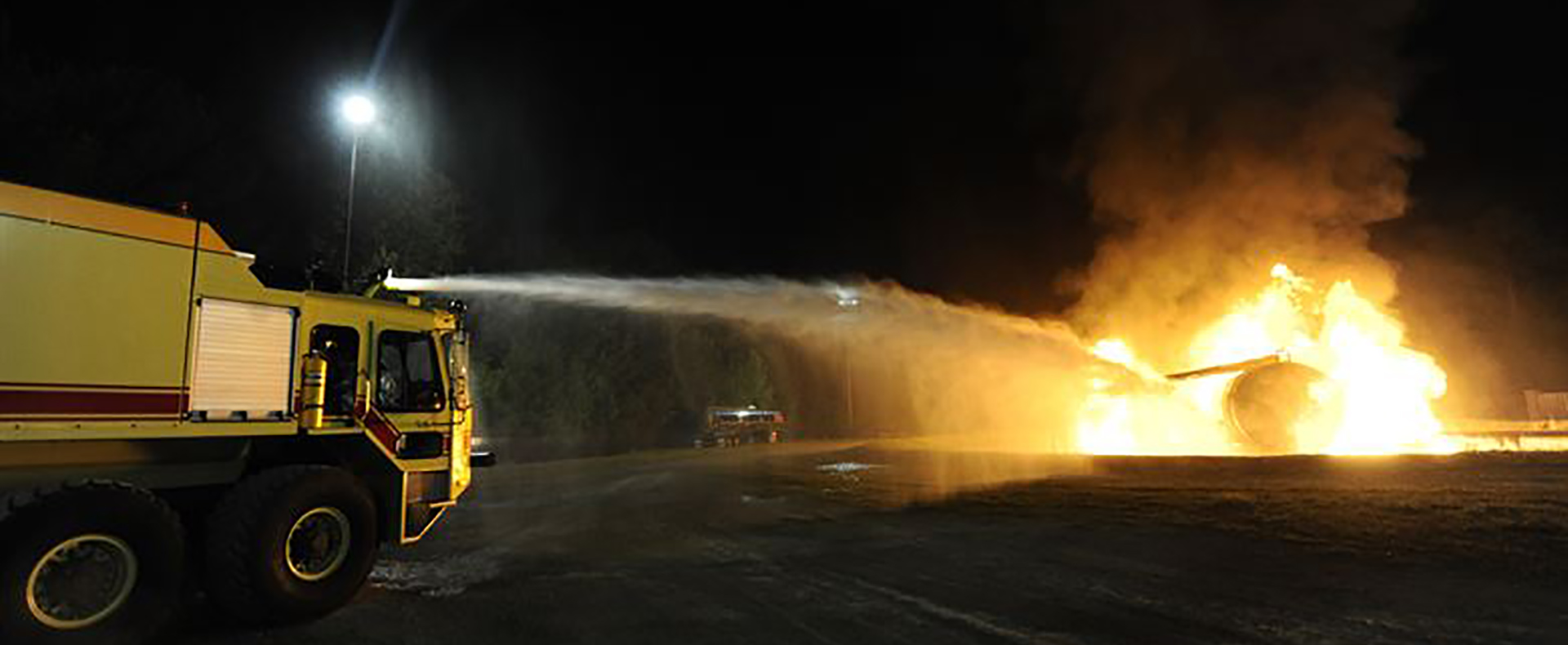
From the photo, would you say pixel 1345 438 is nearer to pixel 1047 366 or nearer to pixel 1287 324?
pixel 1287 324

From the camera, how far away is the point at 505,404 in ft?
105

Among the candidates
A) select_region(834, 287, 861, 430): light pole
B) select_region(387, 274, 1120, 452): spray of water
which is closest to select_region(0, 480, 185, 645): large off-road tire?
select_region(387, 274, 1120, 452): spray of water

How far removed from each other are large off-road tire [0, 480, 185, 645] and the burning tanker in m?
21.8

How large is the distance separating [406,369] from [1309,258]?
91.6ft

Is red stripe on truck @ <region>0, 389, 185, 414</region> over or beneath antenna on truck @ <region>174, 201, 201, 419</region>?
beneath

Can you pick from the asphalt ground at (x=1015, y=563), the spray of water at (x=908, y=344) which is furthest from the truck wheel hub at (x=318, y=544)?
the spray of water at (x=908, y=344)

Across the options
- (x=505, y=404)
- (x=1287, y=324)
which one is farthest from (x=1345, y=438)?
(x=505, y=404)

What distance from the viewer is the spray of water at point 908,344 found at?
29875 millimetres

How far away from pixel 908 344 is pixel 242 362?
3979cm

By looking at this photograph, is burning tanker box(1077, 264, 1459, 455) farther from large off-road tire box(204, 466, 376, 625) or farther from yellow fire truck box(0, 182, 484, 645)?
large off-road tire box(204, 466, 376, 625)

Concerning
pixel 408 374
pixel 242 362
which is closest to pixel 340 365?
pixel 408 374

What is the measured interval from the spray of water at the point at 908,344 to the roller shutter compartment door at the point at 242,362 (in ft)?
40.9

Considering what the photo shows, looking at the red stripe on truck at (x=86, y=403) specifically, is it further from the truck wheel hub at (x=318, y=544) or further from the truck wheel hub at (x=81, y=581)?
the truck wheel hub at (x=318, y=544)

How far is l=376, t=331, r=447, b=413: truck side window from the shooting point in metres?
8.12
